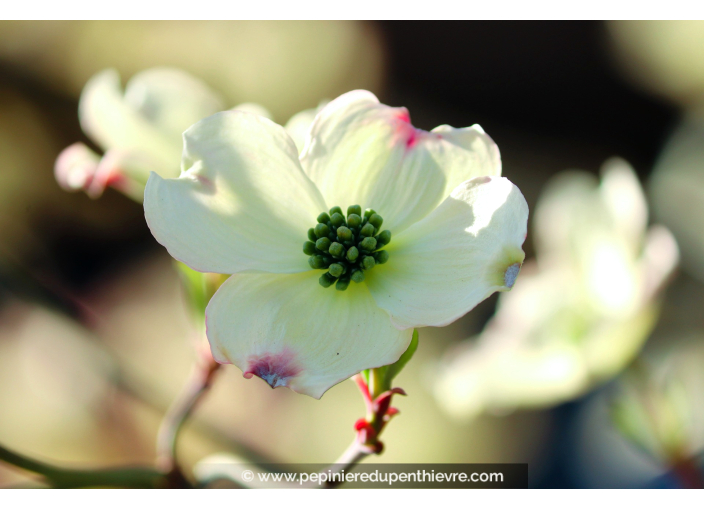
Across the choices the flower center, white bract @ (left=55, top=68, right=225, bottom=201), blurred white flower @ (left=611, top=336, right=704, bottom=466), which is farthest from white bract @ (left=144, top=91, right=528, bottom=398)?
blurred white flower @ (left=611, top=336, right=704, bottom=466)

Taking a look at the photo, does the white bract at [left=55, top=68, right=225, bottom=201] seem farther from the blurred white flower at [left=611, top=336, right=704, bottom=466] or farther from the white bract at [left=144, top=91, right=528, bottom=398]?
the blurred white flower at [left=611, top=336, right=704, bottom=466]

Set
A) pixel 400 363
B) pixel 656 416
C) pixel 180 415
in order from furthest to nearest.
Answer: pixel 656 416
pixel 180 415
pixel 400 363

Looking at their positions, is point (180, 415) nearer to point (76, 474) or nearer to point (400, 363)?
point (76, 474)

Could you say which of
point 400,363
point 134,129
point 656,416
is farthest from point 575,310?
point 134,129

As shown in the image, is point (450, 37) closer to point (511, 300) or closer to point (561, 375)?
point (511, 300)

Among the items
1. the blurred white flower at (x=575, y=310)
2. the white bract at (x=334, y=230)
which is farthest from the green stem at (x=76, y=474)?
the blurred white flower at (x=575, y=310)

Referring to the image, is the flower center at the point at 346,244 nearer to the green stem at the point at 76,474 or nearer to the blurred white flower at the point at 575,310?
the green stem at the point at 76,474
